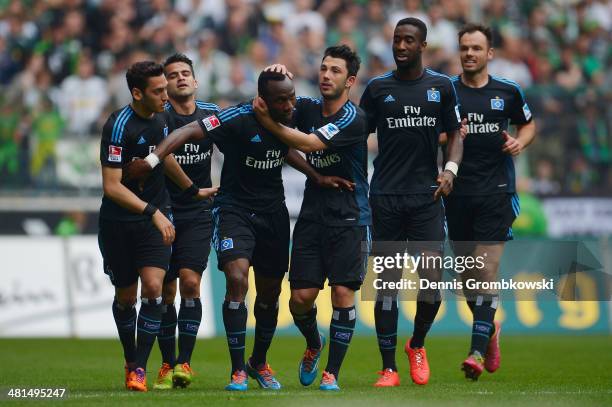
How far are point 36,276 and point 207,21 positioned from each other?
20.1 feet

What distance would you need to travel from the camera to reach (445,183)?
33.8ft

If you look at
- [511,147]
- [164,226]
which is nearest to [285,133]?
[164,226]

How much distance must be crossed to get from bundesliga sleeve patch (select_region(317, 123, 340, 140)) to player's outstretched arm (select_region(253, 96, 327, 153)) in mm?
104

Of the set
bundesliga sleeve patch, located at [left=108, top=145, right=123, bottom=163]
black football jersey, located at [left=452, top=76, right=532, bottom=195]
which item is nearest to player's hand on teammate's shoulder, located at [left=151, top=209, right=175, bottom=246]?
bundesliga sleeve patch, located at [left=108, top=145, right=123, bottom=163]

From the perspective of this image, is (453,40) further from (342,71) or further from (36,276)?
(342,71)

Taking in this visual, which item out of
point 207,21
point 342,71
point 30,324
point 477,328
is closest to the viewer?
point 342,71

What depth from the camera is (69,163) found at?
18250 mm

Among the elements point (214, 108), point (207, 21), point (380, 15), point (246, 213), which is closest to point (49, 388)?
point (246, 213)

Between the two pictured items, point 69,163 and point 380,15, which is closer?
point 69,163

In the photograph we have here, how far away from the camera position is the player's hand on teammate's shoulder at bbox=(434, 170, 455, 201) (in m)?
10.3

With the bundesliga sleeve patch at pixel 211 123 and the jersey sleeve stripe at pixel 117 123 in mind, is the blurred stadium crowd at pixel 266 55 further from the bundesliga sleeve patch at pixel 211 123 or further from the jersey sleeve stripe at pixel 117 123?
the bundesliga sleeve patch at pixel 211 123

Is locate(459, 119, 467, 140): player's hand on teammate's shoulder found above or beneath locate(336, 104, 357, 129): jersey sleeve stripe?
beneath

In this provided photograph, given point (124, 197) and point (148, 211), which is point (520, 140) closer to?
point (148, 211)

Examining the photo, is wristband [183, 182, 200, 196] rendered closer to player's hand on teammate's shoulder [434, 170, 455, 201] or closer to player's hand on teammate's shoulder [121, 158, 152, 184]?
player's hand on teammate's shoulder [121, 158, 152, 184]
